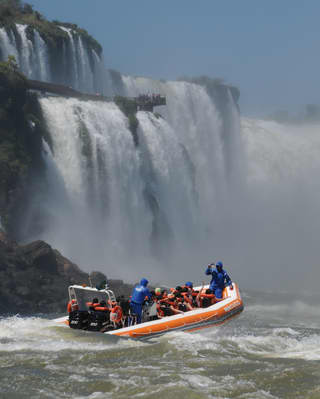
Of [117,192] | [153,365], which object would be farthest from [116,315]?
[117,192]

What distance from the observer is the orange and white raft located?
16.9 m

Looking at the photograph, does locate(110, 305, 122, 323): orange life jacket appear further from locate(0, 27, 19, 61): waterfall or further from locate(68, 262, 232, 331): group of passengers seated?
locate(0, 27, 19, 61): waterfall

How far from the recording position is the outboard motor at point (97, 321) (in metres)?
16.9

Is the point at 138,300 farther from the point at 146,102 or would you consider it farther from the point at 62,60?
the point at 146,102

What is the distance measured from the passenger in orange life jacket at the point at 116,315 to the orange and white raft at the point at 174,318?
200 millimetres

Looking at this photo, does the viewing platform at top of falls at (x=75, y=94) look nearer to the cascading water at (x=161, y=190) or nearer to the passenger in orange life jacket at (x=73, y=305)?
the cascading water at (x=161, y=190)

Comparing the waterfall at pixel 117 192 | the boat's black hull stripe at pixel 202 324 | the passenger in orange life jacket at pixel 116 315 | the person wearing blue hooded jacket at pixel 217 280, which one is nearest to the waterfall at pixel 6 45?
the waterfall at pixel 117 192

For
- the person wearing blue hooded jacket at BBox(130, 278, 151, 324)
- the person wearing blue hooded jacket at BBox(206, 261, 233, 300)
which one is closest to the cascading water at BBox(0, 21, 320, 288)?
the person wearing blue hooded jacket at BBox(206, 261, 233, 300)

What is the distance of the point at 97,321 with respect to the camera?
55.6 feet

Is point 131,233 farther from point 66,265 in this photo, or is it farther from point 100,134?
point 66,265

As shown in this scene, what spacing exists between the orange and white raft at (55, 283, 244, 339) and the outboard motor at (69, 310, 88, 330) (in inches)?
25.8

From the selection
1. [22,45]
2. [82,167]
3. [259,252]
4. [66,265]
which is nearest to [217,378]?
[66,265]

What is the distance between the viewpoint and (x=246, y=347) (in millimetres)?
16297

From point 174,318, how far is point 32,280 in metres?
12.6
